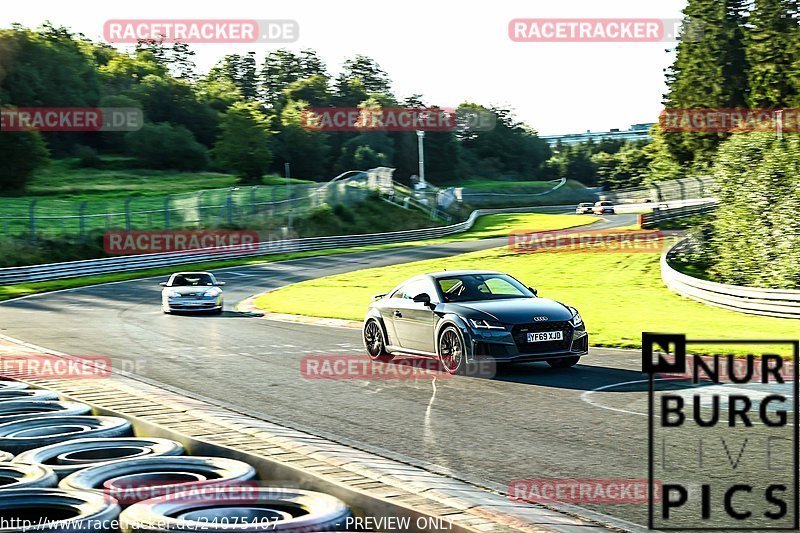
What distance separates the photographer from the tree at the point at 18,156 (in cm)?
7788

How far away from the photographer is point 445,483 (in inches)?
235

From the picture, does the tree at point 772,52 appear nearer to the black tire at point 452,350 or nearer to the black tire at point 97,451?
the black tire at point 452,350

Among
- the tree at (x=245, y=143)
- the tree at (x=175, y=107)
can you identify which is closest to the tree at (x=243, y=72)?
the tree at (x=175, y=107)

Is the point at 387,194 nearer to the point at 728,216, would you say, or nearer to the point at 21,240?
the point at 21,240

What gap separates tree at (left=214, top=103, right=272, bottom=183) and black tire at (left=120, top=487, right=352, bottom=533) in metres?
92.9

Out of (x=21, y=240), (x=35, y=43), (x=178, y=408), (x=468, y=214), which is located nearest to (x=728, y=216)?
(x=178, y=408)

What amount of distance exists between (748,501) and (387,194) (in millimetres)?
71567

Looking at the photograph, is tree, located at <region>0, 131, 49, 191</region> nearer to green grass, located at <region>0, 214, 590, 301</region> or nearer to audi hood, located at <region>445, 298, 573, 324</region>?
green grass, located at <region>0, 214, 590, 301</region>

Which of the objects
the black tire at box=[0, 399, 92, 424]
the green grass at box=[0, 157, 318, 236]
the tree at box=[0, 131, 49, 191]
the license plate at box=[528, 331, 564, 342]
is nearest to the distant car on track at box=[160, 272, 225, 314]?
the license plate at box=[528, 331, 564, 342]

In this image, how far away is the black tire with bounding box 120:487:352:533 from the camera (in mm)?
4324

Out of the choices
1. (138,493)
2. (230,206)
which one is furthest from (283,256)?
(138,493)

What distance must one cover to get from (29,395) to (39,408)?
2.61 feet

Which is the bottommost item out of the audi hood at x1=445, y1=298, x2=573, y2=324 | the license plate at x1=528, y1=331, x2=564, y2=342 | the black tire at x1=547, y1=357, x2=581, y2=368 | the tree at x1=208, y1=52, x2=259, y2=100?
the black tire at x1=547, y1=357, x2=581, y2=368

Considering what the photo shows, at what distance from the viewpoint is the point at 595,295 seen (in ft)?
103
